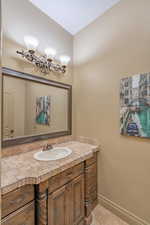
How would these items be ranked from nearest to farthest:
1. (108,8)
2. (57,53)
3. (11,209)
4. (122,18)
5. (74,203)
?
(11,209) → (74,203) → (122,18) → (108,8) → (57,53)

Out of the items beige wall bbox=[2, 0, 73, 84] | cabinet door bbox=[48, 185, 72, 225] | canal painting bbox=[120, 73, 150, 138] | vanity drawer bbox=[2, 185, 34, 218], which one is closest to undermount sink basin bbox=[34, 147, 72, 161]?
cabinet door bbox=[48, 185, 72, 225]

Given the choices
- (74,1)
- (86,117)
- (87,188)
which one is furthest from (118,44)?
(87,188)

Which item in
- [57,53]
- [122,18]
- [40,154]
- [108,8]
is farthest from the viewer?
[57,53]

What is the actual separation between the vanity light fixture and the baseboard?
6.71ft

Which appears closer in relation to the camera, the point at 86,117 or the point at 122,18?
the point at 122,18

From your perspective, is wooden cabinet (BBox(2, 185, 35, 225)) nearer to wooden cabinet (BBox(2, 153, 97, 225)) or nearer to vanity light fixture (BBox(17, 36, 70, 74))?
wooden cabinet (BBox(2, 153, 97, 225))

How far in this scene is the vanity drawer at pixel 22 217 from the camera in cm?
86

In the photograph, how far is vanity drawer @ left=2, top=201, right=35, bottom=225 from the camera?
0.86 metres

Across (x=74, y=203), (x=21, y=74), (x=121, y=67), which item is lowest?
(x=74, y=203)

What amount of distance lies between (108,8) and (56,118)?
5.83 ft

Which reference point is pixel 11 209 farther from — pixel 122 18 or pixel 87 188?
pixel 122 18

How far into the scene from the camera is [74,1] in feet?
5.27

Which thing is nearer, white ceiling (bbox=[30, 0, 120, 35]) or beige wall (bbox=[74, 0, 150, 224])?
beige wall (bbox=[74, 0, 150, 224])

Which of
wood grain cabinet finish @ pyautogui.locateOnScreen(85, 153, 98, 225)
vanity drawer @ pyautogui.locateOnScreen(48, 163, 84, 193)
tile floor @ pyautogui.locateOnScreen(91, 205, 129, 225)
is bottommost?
tile floor @ pyautogui.locateOnScreen(91, 205, 129, 225)
